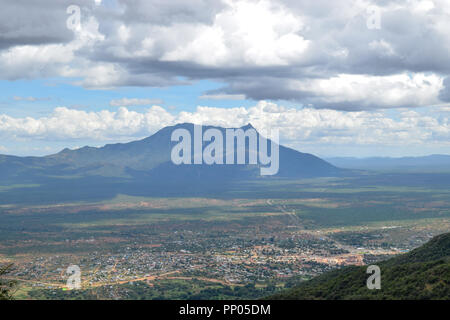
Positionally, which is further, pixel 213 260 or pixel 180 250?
pixel 180 250

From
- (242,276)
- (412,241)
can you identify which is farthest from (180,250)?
(412,241)
